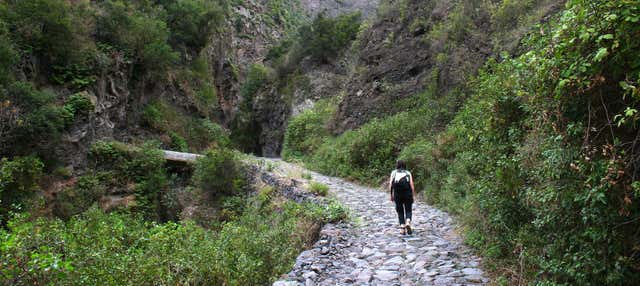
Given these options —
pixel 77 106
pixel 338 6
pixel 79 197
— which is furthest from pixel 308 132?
pixel 338 6

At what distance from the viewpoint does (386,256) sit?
20.0ft

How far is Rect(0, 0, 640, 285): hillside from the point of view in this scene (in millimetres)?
3195

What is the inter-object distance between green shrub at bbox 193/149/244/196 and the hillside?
0.06 meters

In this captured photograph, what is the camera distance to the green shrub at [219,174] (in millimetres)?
15891

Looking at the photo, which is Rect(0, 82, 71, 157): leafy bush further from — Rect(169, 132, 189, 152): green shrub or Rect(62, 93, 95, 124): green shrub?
Rect(169, 132, 189, 152): green shrub

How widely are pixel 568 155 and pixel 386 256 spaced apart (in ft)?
11.3

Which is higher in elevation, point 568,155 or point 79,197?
point 568,155

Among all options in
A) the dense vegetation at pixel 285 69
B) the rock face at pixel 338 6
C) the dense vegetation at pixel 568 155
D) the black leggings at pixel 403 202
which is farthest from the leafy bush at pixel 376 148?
the rock face at pixel 338 6

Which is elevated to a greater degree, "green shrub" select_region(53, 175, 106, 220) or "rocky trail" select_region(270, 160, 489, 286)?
"green shrub" select_region(53, 175, 106, 220)

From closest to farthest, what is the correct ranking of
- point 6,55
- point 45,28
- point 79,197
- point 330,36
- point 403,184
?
point 403,184
point 6,55
point 79,197
point 45,28
point 330,36

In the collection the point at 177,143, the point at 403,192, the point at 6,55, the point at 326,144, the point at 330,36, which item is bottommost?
A: the point at 403,192

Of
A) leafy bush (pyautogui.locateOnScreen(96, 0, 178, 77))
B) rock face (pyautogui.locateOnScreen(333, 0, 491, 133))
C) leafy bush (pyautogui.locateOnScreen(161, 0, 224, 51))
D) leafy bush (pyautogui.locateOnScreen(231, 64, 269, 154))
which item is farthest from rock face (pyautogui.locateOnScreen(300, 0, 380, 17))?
leafy bush (pyautogui.locateOnScreen(96, 0, 178, 77))

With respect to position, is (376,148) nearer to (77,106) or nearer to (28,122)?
(28,122)

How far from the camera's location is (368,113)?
2036 cm
